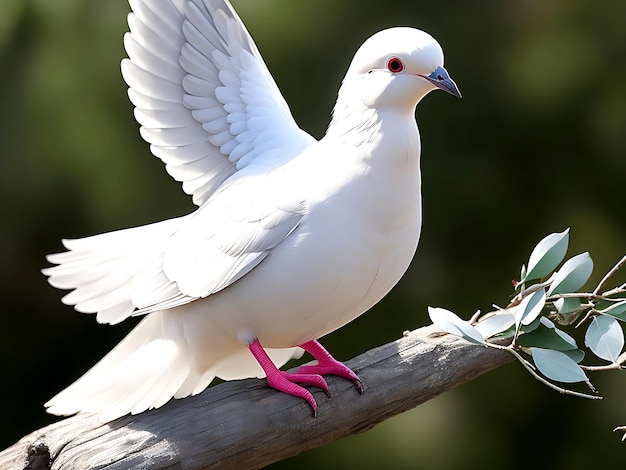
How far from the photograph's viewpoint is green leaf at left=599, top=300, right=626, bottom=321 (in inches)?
50.4

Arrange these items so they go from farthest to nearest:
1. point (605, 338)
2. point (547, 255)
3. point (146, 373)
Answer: point (146, 373)
point (547, 255)
point (605, 338)

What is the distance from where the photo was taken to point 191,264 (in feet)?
4.62

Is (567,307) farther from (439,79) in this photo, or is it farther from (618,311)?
(439,79)

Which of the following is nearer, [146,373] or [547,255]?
[547,255]

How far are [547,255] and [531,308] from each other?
103 millimetres

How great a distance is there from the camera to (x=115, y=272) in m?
1.52

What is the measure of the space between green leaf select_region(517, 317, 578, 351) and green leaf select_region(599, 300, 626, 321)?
71 mm

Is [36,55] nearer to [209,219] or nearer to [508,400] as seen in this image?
[209,219]

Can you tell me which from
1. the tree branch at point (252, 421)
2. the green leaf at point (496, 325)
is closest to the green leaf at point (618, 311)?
the green leaf at point (496, 325)

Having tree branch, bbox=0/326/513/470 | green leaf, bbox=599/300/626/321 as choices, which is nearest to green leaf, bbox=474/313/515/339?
green leaf, bbox=599/300/626/321

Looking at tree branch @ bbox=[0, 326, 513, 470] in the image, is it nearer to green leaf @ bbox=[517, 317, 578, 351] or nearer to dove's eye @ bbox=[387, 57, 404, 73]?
green leaf @ bbox=[517, 317, 578, 351]

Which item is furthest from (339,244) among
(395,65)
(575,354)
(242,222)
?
(575,354)

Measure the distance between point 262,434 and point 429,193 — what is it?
136 centimetres

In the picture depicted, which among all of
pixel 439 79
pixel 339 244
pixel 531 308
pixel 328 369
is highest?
pixel 439 79
